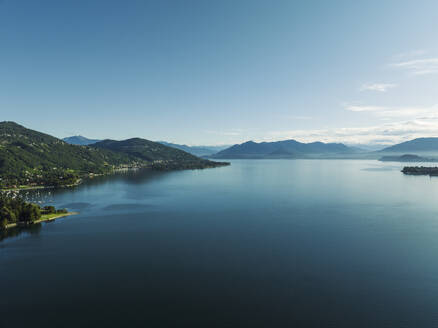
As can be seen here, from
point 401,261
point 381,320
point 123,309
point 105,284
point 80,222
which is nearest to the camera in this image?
point 381,320

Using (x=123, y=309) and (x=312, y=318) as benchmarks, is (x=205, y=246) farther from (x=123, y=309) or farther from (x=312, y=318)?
(x=312, y=318)

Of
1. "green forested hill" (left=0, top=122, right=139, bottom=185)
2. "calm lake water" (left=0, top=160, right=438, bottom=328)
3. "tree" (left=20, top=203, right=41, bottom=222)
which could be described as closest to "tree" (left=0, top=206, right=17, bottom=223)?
"tree" (left=20, top=203, right=41, bottom=222)

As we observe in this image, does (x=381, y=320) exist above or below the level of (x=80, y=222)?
below

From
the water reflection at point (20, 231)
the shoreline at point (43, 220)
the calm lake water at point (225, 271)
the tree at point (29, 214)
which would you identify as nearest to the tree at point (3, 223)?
the shoreline at point (43, 220)

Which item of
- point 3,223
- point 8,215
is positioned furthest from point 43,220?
point 3,223

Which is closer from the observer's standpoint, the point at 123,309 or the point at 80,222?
the point at 123,309

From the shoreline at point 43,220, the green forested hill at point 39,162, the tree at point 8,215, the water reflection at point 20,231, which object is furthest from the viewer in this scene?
the green forested hill at point 39,162

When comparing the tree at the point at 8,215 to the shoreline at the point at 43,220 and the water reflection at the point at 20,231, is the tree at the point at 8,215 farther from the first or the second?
the water reflection at the point at 20,231

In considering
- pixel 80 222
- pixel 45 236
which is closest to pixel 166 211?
pixel 80 222

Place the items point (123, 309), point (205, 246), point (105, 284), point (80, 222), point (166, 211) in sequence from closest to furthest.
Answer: point (123, 309) → point (105, 284) → point (205, 246) → point (80, 222) → point (166, 211)
